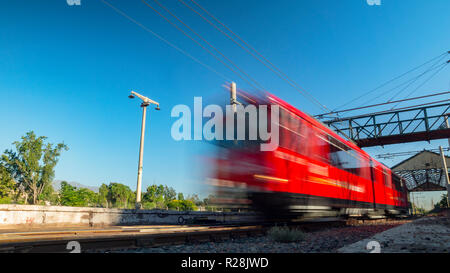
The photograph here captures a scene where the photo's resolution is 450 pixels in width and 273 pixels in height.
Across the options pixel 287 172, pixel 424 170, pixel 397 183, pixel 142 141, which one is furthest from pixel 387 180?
pixel 424 170

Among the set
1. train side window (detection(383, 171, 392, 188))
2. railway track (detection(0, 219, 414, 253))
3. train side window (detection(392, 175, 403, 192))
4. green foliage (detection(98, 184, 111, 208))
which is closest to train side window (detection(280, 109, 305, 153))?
railway track (detection(0, 219, 414, 253))

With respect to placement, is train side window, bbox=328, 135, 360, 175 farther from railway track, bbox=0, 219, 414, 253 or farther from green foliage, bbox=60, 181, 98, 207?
green foliage, bbox=60, 181, 98, 207

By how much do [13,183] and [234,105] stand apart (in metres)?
59.5

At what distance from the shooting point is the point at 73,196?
2672 inches

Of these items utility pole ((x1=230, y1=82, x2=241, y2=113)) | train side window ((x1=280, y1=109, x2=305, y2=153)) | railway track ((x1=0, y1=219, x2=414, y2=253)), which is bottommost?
railway track ((x1=0, y1=219, x2=414, y2=253))

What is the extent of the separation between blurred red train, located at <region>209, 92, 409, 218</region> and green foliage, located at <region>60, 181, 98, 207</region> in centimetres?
6652

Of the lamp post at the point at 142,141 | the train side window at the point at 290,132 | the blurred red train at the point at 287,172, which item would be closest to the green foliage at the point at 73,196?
the lamp post at the point at 142,141

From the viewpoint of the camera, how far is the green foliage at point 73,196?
6588 cm

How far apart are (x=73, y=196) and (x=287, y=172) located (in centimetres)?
7419

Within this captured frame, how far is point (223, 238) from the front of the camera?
648cm

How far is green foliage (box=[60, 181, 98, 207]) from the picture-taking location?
65875mm
